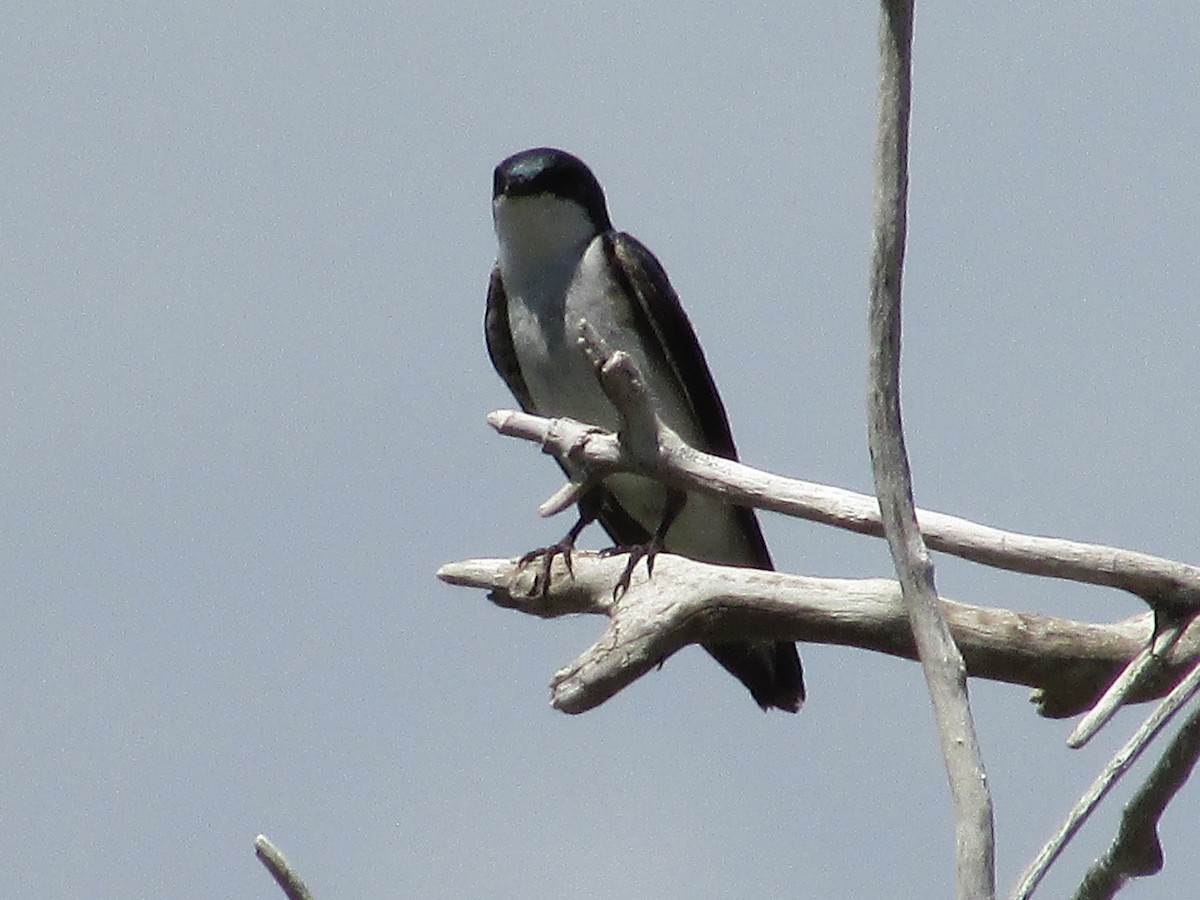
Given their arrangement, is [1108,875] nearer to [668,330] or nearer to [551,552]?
[551,552]

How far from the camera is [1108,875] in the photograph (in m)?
5.73

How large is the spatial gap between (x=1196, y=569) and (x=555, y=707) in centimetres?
187

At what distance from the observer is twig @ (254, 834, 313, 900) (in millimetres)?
4828

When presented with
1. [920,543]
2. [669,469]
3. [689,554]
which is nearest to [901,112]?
[920,543]

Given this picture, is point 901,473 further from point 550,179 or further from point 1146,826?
point 550,179

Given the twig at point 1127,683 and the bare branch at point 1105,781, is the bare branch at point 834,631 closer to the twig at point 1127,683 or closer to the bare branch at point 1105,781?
the twig at point 1127,683

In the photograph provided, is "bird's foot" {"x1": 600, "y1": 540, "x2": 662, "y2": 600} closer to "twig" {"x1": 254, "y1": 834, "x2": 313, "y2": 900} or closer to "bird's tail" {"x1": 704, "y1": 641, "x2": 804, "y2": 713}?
"bird's tail" {"x1": 704, "y1": 641, "x2": 804, "y2": 713}

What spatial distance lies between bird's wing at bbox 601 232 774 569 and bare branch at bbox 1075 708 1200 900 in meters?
3.81

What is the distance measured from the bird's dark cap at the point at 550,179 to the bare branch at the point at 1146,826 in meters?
4.32

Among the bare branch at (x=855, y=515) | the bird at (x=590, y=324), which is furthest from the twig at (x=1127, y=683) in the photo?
the bird at (x=590, y=324)

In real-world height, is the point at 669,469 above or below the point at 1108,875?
above

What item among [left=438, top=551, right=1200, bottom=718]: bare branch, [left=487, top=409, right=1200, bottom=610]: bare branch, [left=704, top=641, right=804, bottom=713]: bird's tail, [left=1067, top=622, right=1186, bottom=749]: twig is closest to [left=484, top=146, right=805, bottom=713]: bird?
[left=704, top=641, right=804, bottom=713]: bird's tail

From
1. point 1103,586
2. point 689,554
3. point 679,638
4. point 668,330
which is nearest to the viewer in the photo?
point 1103,586

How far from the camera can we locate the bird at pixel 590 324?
9.05 metres
